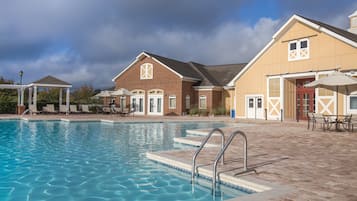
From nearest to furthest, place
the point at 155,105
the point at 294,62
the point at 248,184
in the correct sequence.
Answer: the point at 248,184 < the point at 294,62 < the point at 155,105

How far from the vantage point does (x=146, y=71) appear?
3238 centimetres

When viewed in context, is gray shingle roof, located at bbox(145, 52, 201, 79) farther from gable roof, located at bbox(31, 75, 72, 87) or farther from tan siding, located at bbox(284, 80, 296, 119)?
tan siding, located at bbox(284, 80, 296, 119)

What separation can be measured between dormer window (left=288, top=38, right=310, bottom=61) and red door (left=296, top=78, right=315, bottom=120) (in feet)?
5.78

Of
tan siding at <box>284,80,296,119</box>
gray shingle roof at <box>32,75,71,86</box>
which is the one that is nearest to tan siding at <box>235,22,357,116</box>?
tan siding at <box>284,80,296,119</box>

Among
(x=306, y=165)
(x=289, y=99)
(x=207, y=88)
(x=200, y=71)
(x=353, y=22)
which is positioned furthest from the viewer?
(x=200, y=71)

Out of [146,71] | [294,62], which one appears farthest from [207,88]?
[294,62]

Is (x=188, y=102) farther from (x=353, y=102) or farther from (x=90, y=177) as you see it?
(x=90, y=177)

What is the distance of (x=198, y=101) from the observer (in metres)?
30.7

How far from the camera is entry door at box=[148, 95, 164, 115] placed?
31.2m

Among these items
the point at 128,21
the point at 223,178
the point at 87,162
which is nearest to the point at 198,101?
the point at 128,21

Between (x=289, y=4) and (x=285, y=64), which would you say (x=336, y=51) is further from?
(x=289, y=4)

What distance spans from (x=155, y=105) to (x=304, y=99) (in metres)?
15.8

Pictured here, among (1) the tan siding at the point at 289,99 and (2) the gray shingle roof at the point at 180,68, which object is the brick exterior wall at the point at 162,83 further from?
(1) the tan siding at the point at 289,99

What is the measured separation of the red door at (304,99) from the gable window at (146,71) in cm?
1591
